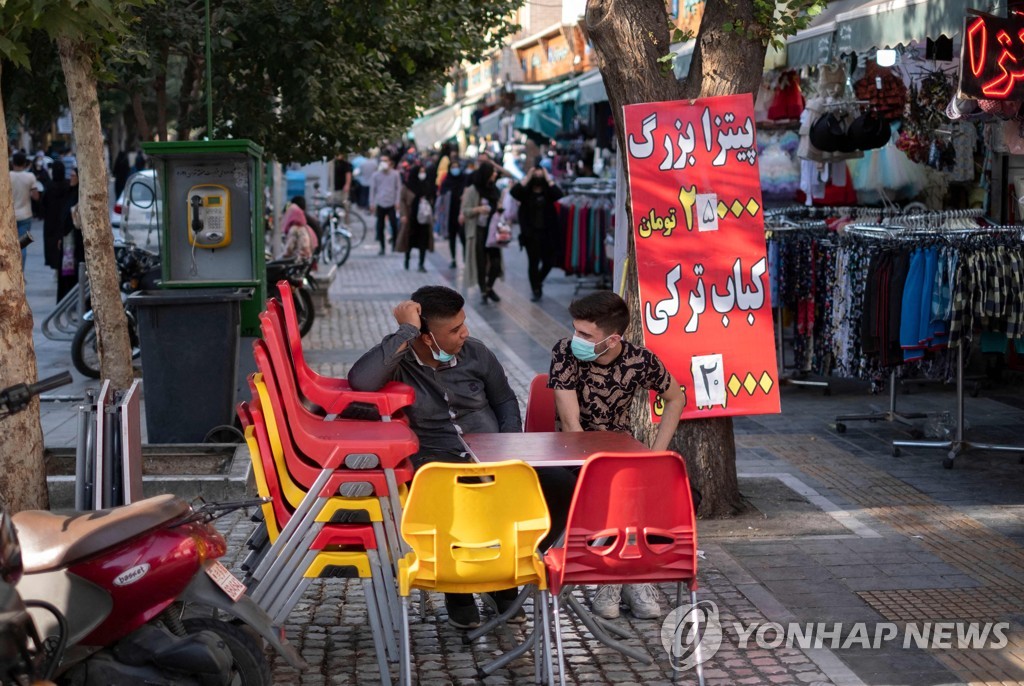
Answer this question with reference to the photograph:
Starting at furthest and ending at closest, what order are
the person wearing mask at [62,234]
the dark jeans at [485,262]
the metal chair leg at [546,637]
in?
the dark jeans at [485,262], the person wearing mask at [62,234], the metal chair leg at [546,637]

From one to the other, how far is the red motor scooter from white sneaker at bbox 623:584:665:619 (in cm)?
201

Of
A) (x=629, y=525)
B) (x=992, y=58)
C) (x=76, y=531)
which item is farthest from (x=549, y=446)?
(x=992, y=58)

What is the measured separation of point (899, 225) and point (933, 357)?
1.33 m

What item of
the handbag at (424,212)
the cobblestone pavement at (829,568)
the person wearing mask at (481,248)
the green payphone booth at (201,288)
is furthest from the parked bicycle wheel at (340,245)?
the cobblestone pavement at (829,568)

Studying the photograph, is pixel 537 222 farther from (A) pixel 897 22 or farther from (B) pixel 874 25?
(A) pixel 897 22

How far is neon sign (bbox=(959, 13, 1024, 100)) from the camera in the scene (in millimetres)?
7934

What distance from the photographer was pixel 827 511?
307 inches

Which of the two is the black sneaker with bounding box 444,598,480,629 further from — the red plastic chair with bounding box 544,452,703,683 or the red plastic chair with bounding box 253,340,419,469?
the red plastic chair with bounding box 544,452,703,683

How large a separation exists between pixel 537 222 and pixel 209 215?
7.79m

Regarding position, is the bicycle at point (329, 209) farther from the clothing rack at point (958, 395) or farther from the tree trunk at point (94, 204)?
the clothing rack at point (958, 395)

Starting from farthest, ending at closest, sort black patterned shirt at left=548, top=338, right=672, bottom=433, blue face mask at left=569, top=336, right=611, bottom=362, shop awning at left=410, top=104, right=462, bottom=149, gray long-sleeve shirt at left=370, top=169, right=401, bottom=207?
shop awning at left=410, top=104, right=462, bottom=149, gray long-sleeve shirt at left=370, top=169, right=401, bottom=207, black patterned shirt at left=548, top=338, right=672, bottom=433, blue face mask at left=569, top=336, right=611, bottom=362

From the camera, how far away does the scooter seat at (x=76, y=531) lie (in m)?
4.11

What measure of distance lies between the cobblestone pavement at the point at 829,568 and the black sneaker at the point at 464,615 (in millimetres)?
72

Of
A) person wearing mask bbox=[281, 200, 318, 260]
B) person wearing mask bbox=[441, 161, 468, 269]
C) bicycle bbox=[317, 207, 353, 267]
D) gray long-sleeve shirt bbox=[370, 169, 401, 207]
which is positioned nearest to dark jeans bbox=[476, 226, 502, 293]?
person wearing mask bbox=[281, 200, 318, 260]
